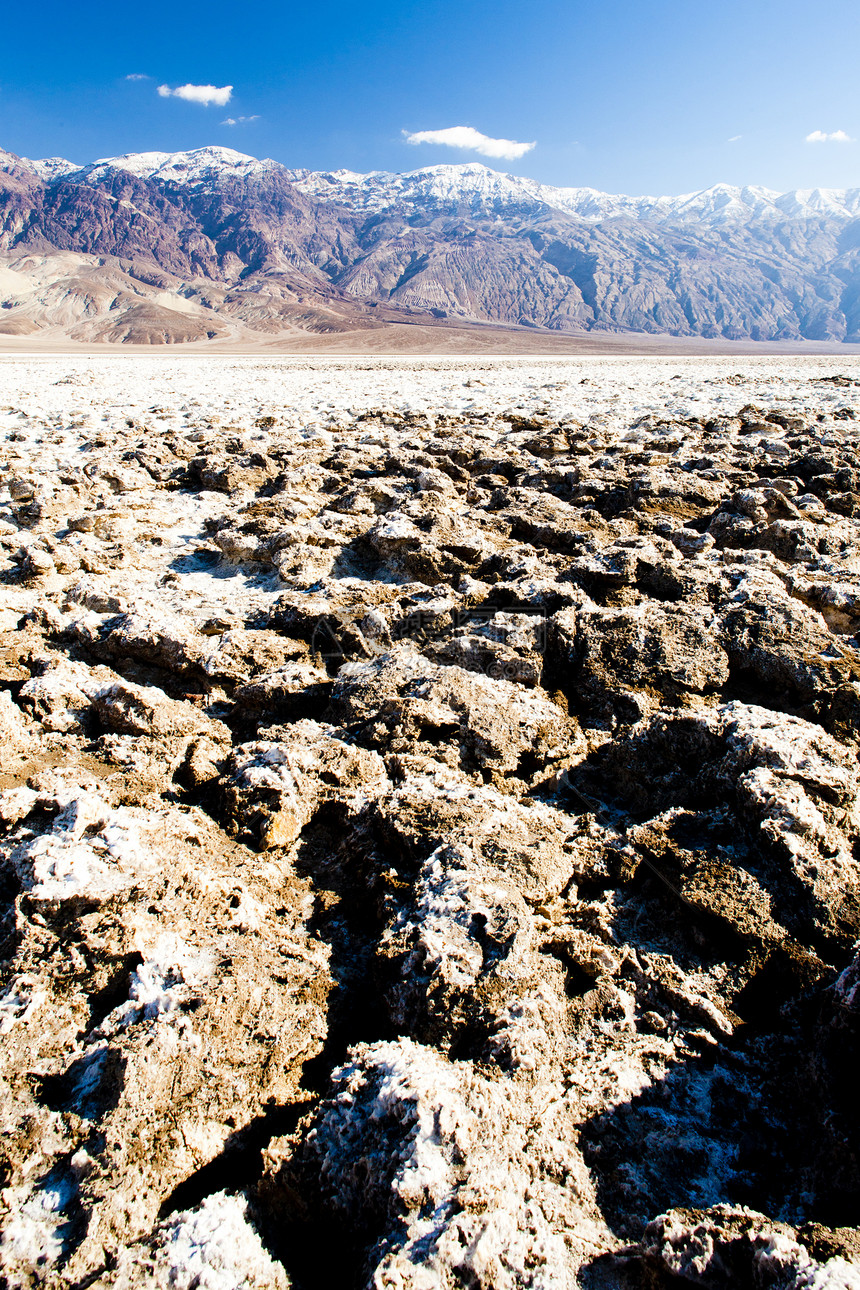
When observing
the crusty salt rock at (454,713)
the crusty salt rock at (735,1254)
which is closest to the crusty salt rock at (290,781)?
the crusty salt rock at (454,713)

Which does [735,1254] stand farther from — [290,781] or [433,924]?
[290,781]

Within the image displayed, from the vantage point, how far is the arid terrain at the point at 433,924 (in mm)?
1178

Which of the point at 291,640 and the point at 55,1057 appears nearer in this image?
the point at 55,1057

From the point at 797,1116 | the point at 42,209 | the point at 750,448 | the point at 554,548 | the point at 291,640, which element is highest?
the point at 42,209

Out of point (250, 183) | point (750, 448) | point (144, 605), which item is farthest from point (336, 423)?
point (250, 183)

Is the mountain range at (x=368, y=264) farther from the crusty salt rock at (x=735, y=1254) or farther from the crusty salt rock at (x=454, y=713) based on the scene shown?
the crusty salt rock at (x=735, y=1254)

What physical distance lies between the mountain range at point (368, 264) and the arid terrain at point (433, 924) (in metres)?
82.6

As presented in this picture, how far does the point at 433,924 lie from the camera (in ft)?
5.50

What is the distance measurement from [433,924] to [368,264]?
6716 inches

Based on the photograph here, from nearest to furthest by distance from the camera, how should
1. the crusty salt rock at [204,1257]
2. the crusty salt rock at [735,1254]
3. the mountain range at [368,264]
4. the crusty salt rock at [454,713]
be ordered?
the crusty salt rock at [735,1254]
the crusty salt rock at [204,1257]
the crusty salt rock at [454,713]
the mountain range at [368,264]

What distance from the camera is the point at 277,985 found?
1631 millimetres

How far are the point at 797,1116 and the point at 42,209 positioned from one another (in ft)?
607

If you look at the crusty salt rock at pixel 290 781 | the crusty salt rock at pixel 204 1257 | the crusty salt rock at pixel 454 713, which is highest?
the crusty salt rock at pixel 454 713

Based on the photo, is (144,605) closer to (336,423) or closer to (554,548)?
(554,548)
